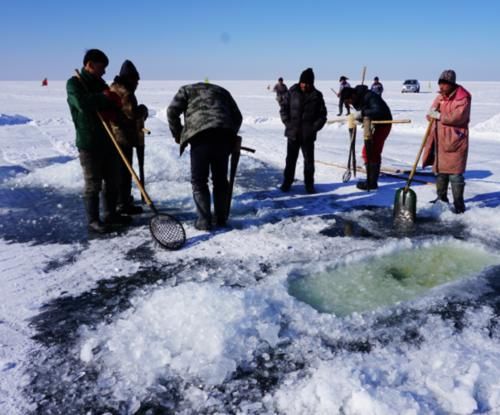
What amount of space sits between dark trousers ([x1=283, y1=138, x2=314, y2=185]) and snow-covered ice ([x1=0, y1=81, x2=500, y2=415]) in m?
0.67

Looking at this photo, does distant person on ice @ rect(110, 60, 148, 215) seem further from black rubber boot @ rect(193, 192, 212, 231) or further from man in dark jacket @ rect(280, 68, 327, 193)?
man in dark jacket @ rect(280, 68, 327, 193)

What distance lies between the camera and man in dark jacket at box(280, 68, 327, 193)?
571 cm

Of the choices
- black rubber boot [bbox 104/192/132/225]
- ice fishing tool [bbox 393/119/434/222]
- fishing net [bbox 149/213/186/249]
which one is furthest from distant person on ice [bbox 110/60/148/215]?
ice fishing tool [bbox 393/119/434/222]

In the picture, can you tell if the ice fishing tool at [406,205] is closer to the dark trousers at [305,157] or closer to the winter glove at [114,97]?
the dark trousers at [305,157]

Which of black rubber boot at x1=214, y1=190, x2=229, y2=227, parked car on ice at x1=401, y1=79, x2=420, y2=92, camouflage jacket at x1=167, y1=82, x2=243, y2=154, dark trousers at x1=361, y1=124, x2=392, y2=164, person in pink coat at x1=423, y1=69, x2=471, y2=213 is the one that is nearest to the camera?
camouflage jacket at x1=167, y1=82, x2=243, y2=154

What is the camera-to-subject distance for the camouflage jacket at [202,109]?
4164 mm

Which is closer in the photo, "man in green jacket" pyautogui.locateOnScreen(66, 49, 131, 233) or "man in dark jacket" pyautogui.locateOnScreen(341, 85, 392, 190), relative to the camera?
"man in green jacket" pyautogui.locateOnScreen(66, 49, 131, 233)

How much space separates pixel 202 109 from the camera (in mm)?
4195

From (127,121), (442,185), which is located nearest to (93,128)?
(127,121)

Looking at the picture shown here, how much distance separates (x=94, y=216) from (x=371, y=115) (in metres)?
3.86

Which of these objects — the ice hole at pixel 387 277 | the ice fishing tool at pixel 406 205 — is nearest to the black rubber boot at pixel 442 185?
the ice fishing tool at pixel 406 205

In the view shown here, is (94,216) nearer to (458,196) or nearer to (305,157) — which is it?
(305,157)

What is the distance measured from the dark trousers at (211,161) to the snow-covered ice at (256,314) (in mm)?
408

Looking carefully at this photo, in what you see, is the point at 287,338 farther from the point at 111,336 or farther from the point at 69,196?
the point at 69,196
